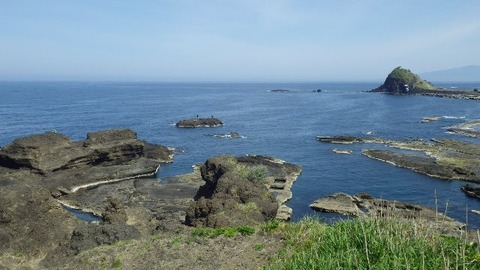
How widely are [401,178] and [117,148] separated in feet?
160

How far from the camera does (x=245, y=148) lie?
3597 inches

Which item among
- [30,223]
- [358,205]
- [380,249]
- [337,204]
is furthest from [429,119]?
[380,249]

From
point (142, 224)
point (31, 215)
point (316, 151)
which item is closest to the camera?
point (31, 215)

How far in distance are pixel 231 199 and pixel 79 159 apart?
37465 millimetres

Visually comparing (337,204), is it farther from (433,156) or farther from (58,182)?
(58,182)

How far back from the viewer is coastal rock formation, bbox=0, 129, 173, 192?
61.8 m

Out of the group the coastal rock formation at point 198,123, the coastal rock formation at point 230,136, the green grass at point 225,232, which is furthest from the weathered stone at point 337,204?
the coastal rock formation at point 198,123

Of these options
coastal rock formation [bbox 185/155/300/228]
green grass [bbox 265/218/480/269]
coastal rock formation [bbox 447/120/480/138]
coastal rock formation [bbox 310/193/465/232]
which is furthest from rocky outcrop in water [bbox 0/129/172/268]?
coastal rock formation [bbox 447/120/480/138]

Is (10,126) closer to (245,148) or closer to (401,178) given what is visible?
(245,148)

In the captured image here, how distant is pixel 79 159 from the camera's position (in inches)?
2660

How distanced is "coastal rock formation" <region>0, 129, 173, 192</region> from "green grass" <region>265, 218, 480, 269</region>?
49.1m

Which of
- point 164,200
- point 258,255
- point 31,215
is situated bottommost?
point 164,200

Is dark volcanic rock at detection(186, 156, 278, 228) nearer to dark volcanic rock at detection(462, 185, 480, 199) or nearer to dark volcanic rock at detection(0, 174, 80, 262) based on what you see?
dark volcanic rock at detection(0, 174, 80, 262)

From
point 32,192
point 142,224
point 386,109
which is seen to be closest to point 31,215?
point 32,192
